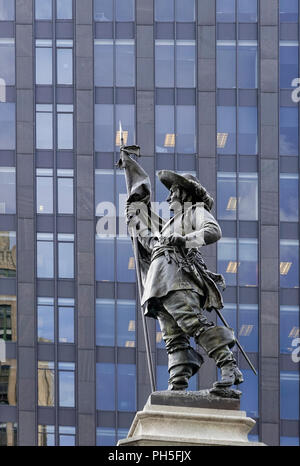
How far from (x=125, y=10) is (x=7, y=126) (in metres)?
7.89

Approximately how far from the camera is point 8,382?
5884 centimetres

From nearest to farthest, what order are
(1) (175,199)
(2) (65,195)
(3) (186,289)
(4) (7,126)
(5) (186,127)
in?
1. (3) (186,289)
2. (1) (175,199)
3. (2) (65,195)
4. (5) (186,127)
5. (4) (7,126)

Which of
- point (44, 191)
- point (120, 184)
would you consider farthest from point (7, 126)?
point (120, 184)

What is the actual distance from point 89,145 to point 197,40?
7114mm

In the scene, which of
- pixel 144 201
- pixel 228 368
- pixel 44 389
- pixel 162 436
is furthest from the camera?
pixel 44 389

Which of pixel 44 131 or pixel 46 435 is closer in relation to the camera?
pixel 46 435

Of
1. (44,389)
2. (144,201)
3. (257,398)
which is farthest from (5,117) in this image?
(144,201)

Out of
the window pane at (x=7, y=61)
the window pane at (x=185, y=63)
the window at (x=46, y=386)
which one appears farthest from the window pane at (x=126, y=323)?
the window pane at (x=7, y=61)

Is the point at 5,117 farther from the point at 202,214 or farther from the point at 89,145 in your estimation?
the point at 202,214

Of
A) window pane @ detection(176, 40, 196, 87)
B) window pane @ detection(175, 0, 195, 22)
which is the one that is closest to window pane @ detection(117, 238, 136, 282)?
window pane @ detection(176, 40, 196, 87)

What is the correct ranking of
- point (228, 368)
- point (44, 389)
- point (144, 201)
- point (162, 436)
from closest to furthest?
point (162, 436) < point (228, 368) < point (144, 201) < point (44, 389)

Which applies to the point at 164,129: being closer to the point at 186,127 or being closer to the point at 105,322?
the point at 186,127

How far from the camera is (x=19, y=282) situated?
195 feet

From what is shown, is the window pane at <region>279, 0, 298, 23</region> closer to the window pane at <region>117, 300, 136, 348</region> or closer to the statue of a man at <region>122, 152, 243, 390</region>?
the window pane at <region>117, 300, 136, 348</region>
